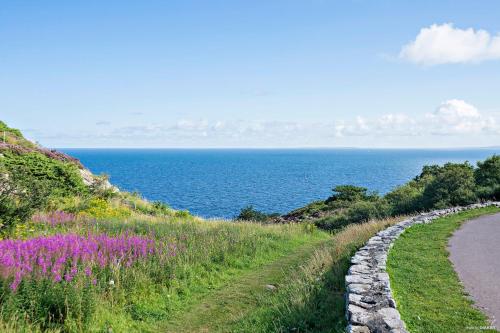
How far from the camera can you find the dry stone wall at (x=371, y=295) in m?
6.18

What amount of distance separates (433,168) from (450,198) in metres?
25.3

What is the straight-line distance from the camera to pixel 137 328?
309 inches

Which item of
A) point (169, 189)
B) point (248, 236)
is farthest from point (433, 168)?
→ point (169, 189)

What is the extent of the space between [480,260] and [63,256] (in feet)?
36.7

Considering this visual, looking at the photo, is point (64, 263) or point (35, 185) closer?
point (64, 263)

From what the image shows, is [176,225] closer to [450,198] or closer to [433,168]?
[450,198]

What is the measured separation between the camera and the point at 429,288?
8.73m

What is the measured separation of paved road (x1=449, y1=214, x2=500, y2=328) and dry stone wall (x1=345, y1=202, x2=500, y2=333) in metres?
1.88

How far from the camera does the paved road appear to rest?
7.98 meters

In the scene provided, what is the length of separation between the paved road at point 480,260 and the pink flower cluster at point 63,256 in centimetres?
806

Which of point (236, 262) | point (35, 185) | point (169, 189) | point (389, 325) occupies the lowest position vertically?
point (169, 189)

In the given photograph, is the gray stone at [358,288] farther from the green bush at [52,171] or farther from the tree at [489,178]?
the tree at [489,178]

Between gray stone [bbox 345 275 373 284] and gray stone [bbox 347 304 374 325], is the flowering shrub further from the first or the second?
gray stone [bbox 347 304 374 325]

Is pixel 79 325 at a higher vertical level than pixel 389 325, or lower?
lower
